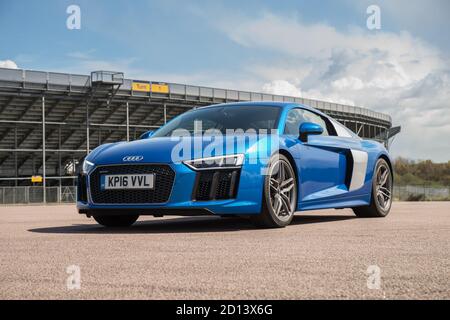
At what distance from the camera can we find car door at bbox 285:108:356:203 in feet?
22.9

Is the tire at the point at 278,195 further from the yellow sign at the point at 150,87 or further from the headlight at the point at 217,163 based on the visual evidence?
the yellow sign at the point at 150,87

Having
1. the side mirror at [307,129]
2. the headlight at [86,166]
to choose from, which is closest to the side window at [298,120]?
the side mirror at [307,129]

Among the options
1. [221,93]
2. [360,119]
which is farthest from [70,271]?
[360,119]

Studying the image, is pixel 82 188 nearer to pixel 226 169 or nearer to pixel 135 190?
pixel 135 190

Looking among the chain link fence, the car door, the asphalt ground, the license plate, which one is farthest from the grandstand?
the asphalt ground

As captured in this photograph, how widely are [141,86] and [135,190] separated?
35188 millimetres

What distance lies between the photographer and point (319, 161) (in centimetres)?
724

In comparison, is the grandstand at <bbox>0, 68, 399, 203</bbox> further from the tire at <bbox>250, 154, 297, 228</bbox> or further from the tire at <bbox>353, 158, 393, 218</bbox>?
the tire at <bbox>250, 154, 297, 228</bbox>

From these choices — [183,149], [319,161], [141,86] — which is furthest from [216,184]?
[141,86]

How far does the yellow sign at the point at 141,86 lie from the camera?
40.5 m

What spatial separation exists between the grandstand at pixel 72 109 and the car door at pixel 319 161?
30.5m

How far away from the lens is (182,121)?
303 inches

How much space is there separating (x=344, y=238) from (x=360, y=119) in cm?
5443

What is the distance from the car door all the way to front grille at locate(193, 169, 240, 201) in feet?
3.39
